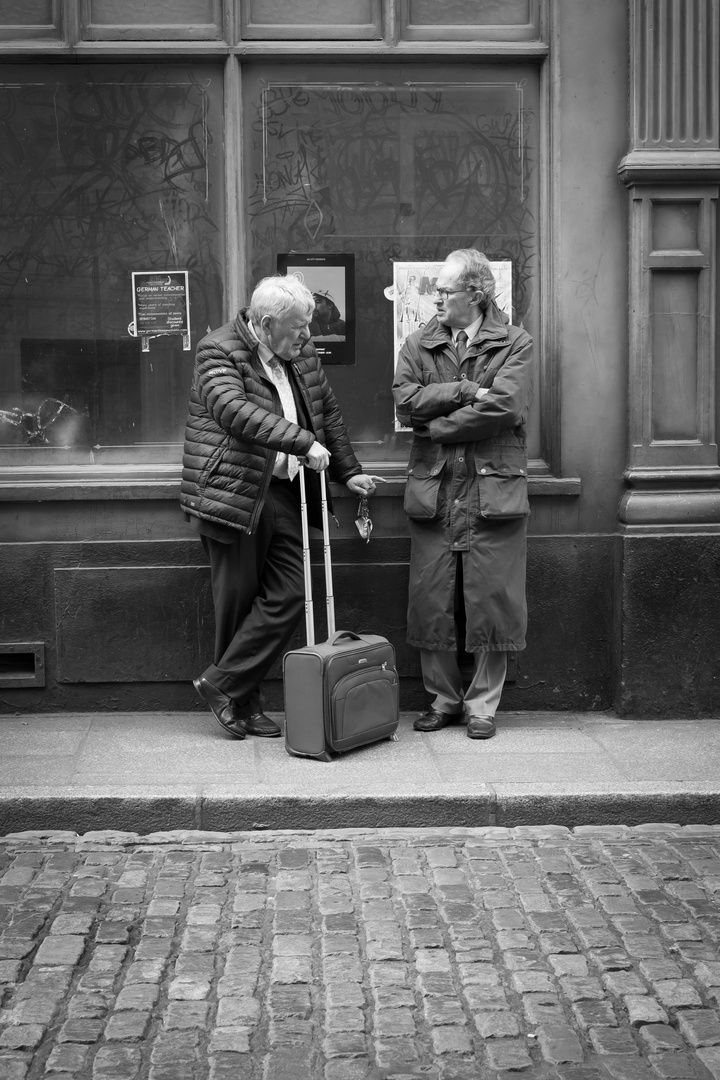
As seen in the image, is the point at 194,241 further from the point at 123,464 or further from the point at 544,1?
the point at 544,1

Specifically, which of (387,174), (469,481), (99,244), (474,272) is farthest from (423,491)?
(99,244)

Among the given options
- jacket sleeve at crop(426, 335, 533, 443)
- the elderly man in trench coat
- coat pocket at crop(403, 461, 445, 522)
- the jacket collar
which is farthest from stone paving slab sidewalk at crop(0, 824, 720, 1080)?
the jacket collar

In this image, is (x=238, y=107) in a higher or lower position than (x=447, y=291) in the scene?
higher

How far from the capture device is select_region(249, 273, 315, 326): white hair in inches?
230

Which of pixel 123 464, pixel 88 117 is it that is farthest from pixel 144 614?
→ pixel 88 117

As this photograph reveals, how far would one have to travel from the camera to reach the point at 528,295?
680 cm

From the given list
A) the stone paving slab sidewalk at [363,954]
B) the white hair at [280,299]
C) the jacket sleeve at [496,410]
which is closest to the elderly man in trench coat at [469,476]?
the jacket sleeve at [496,410]

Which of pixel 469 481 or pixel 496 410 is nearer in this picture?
pixel 496 410

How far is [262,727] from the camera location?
6.27m

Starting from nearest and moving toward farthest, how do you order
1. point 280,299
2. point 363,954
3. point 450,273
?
1. point 363,954
2. point 280,299
3. point 450,273

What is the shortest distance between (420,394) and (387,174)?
1307 mm

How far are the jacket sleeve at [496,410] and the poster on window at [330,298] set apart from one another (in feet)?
2.95

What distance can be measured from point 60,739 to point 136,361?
1.93 metres

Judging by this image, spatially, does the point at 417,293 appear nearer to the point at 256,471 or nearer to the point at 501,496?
the point at 501,496
